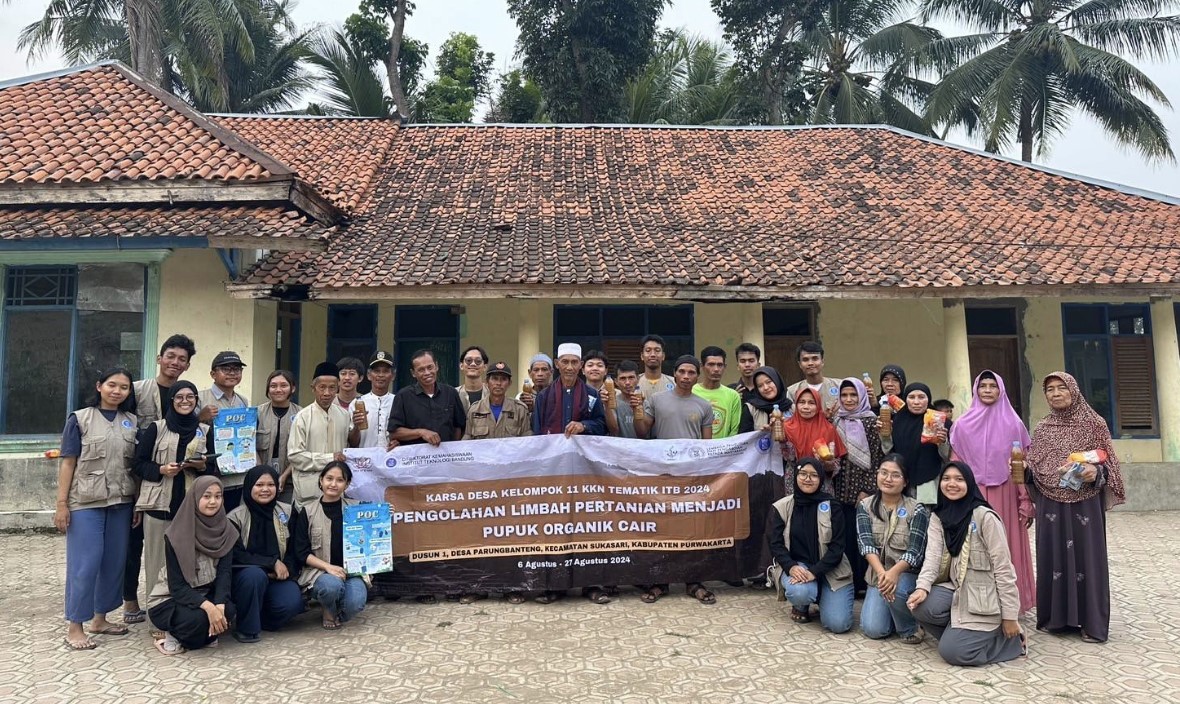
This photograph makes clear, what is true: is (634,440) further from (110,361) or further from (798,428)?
(110,361)

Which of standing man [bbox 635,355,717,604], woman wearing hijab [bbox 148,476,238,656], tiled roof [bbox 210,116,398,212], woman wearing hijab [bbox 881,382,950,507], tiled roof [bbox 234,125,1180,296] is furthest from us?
tiled roof [bbox 210,116,398,212]

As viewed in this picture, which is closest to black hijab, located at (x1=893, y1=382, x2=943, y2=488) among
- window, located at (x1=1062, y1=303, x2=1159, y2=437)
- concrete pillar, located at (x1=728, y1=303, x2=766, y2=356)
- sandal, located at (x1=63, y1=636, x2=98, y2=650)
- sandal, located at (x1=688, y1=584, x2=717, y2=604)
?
sandal, located at (x1=688, y1=584, x2=717, y2=604)

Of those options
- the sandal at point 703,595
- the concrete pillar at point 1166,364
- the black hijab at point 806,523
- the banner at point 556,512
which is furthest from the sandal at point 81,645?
the concrete pillar at point 1166,364

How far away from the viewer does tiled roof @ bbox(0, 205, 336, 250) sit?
7.11 meters

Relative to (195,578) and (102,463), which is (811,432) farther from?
(102,463)

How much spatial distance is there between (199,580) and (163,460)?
75 centimetres

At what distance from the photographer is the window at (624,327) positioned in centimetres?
1006

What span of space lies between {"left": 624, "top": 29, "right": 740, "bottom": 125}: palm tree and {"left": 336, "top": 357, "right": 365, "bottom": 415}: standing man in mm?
15586

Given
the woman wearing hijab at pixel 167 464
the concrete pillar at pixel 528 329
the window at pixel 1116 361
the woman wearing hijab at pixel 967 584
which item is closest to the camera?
the woman wearing hijab at pixel 967 584

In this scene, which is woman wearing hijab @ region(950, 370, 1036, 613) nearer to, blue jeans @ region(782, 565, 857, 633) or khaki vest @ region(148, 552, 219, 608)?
blue jeans @ region(782, 565, 857, 633)

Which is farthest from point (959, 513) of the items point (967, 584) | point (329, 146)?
point (329, 146)

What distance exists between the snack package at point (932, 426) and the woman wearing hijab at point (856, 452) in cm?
35

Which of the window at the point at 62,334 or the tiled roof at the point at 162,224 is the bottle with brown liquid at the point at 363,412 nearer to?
the tiled roof at the point at 162,224

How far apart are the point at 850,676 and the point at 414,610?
2.68 meters
